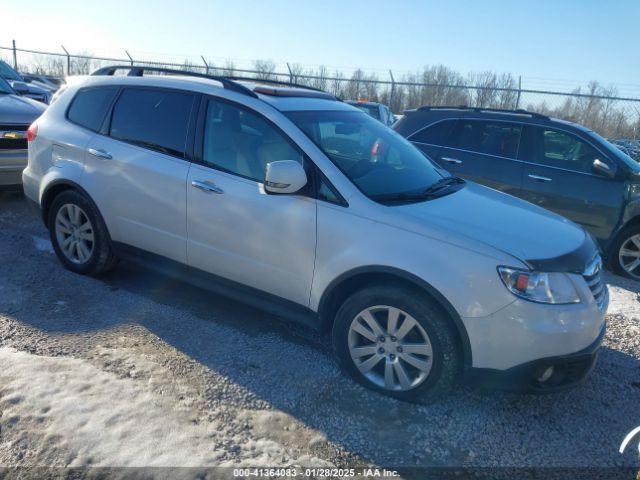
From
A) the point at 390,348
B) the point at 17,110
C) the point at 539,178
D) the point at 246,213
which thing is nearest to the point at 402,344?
the point at 390,348

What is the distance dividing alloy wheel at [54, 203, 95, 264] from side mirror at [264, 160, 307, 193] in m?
2.19

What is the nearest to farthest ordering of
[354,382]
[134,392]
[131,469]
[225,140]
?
[131,469] < [134,392] < [354,382] < [225,140]

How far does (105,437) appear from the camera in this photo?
274 centimetres

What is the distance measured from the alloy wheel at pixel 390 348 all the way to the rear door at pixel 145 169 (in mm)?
1579

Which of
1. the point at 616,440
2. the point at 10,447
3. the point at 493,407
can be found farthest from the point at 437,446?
the point at 10,447

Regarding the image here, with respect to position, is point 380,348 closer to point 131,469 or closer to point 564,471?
point 564,471

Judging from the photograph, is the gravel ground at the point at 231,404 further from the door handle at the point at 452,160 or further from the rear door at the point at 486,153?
the door handle at the point at 452,160

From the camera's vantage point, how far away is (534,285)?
287cm

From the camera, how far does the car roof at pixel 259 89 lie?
3.87m

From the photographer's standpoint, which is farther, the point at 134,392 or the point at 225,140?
the point at 225,140

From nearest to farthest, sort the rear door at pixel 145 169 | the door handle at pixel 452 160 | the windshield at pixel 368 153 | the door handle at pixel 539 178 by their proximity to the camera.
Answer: the windshield at pixel 368 153 < the rear door at pixel 145 169 < the door handle at pixel 539 178 < the door handle at pixel 452 160

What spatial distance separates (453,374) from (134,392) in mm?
1886

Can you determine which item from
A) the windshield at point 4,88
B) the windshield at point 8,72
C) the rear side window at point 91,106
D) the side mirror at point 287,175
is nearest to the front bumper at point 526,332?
the side mirror at point 287,175

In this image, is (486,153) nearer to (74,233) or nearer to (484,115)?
(484,115)
